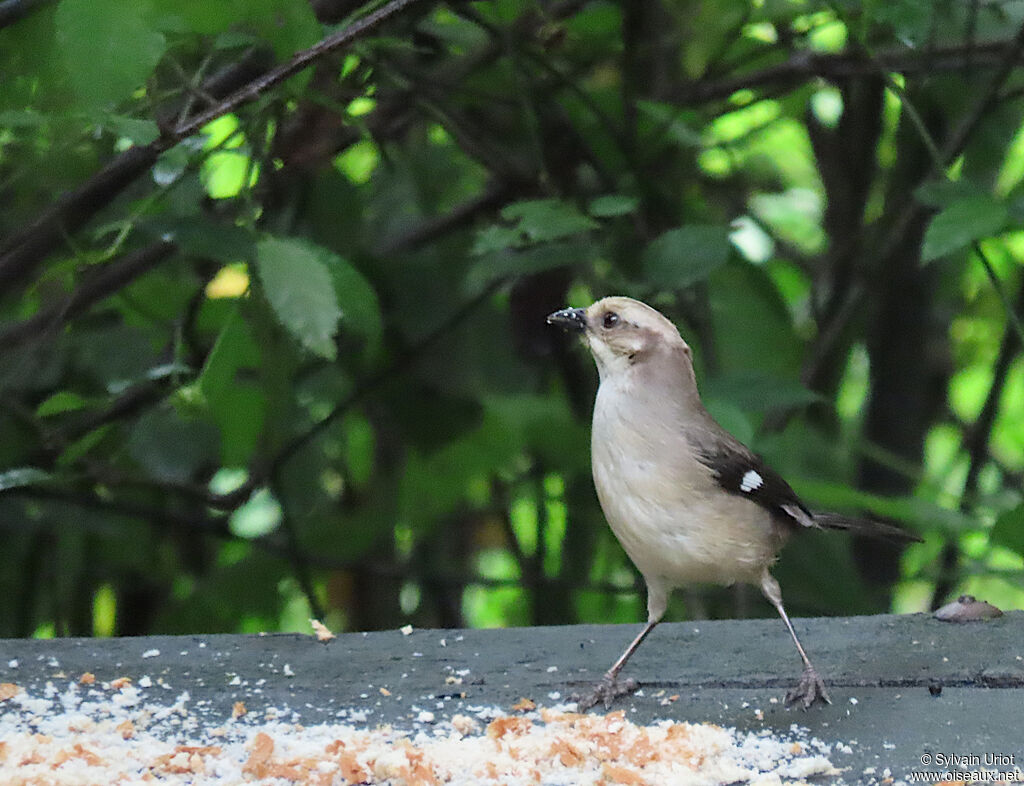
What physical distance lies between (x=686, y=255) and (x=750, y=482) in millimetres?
625

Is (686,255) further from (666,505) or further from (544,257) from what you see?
(666,505)

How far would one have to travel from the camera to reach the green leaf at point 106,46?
7.17 ft

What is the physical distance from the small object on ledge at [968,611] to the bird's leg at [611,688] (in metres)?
0.63

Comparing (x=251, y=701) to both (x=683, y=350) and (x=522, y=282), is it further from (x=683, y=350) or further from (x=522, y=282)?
(x=522, y=282)

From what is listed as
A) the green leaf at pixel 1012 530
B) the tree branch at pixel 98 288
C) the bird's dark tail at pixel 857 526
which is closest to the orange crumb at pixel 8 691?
the tree branch at pixel 98 288

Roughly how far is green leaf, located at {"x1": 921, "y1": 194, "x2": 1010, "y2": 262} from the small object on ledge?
70cm

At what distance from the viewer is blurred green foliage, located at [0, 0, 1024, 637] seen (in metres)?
2.80

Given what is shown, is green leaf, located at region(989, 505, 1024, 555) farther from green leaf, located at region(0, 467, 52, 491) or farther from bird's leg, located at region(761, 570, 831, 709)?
green leaf, located at region(0, 467, 52, 491)

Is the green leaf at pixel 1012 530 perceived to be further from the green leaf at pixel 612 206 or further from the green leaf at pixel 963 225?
the green leaf at pixel 612 206

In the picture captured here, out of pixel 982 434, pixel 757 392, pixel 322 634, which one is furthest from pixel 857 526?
pixel 982 434

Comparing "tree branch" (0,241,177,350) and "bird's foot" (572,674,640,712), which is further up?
"tree branch" (0,241,177,350)

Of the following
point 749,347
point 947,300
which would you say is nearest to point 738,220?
point 749,347

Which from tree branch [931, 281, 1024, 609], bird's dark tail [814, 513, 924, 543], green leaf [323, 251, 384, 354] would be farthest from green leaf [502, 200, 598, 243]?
tree branch [931, 281, 1024, 609]

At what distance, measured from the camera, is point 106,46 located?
2.20 m
